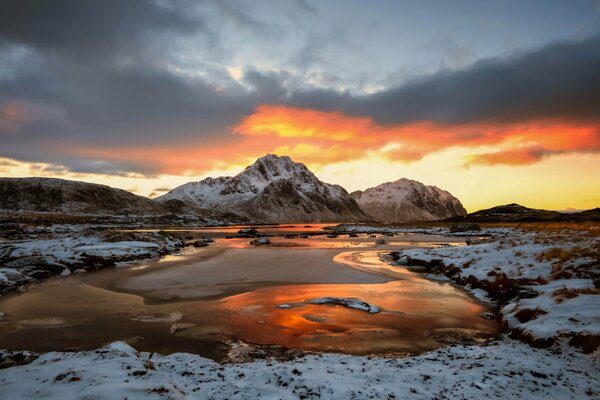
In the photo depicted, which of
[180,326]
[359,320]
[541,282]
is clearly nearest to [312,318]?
[359,320]

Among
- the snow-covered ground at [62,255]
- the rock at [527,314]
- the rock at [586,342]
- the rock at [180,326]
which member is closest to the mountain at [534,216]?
the rock at [527,314]

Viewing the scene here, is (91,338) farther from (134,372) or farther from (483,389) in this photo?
(483,389)

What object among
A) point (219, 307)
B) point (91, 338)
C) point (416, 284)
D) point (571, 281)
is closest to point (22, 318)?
point (91, 338)

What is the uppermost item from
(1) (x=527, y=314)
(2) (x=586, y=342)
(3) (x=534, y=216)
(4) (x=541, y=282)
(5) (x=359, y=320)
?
(3) (x=534, y=216)

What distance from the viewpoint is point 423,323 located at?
12750mm

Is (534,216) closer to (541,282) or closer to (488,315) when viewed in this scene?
(541,282)

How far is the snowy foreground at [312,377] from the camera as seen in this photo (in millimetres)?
6117

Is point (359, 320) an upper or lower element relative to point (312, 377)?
lower

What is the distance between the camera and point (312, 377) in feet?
23.6

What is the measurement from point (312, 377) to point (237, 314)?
7.52m

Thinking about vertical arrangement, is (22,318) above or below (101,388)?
below

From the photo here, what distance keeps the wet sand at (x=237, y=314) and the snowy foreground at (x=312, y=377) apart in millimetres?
1851

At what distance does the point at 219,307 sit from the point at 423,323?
9.24 m

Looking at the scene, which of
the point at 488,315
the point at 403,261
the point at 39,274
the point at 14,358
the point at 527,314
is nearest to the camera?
the point at 14,358
